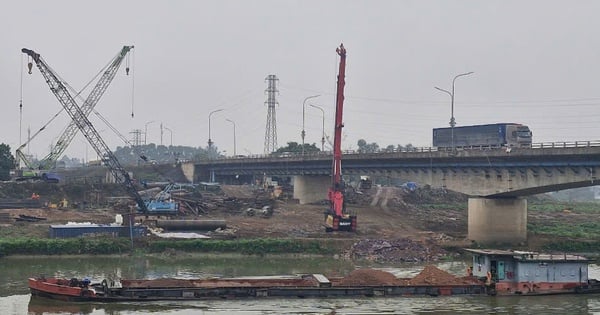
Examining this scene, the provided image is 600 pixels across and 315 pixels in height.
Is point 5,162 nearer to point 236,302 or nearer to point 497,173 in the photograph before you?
point 497,173

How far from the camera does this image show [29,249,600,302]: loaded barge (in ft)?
138

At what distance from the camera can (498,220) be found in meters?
70.4

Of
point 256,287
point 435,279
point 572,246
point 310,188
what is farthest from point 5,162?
point 435,279

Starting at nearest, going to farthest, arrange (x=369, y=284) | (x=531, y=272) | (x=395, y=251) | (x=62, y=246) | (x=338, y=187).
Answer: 1. (x=369, y=284)
2. (x=531, y=272)
3. (x=62, y=246)
4. (x=395, y=251)
5. (x=338, y=187)

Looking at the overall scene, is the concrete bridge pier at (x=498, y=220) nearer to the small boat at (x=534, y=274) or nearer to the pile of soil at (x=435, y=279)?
the small boat at (x=534, y=274)

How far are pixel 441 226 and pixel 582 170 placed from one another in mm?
24386

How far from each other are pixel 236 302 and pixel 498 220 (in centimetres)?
3507

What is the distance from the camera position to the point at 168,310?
40281 millimetres

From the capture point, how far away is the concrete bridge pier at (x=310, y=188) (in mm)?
106500

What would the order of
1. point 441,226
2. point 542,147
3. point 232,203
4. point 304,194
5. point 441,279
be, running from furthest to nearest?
1. point 304,194
2. point 232,203
3. point 441,226
4. point 542,147
5. point 441,279

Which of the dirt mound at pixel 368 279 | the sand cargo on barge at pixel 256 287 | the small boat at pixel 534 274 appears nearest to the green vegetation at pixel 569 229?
the small boat at pixel 534 274

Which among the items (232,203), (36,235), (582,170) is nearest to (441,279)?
(582,170)

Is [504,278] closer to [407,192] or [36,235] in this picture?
[36,235]

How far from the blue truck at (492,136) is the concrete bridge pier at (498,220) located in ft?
28.7
